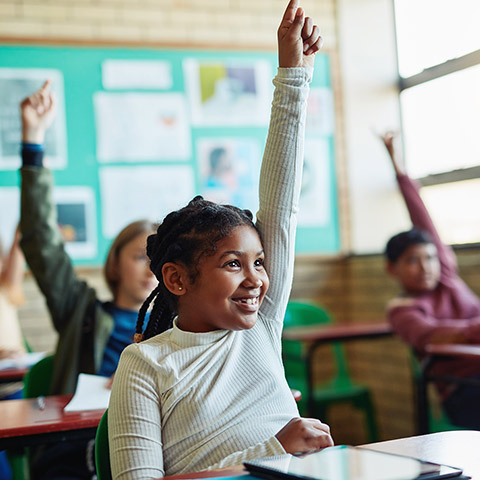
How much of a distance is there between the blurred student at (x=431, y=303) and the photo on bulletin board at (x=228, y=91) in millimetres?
1360

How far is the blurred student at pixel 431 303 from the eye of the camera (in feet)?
9.11

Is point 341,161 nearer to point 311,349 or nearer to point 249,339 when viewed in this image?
point 311,349

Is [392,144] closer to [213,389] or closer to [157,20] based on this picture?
[157,20]

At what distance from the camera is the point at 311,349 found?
11.4ft

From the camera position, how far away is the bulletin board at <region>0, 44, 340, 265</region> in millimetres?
3967

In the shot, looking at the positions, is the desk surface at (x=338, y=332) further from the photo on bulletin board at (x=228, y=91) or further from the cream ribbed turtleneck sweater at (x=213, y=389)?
the cream ribbed turtleneck sweater at (x=213, y=389)

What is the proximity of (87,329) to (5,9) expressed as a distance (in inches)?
92.7

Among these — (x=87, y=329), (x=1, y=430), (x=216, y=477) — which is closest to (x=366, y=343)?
(x=87, y=329)

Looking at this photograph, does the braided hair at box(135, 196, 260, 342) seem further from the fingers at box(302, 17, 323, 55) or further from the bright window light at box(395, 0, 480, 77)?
the bright window light at box(395, 0, 480, 77)

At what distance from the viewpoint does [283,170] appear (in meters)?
1.41

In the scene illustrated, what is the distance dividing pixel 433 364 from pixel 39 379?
1475 millimetres

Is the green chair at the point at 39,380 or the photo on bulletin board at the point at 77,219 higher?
the photo on bulletin board at the point at 77,219

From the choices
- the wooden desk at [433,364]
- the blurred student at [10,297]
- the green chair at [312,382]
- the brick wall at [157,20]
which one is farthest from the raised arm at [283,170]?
the brick wall at [157,20]

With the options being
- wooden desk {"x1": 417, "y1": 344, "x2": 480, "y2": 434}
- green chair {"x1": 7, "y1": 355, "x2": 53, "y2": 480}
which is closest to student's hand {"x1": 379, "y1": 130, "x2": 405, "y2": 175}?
wooden desk {"x1": 417, "y1": 344, "x2": 480, "y2": 434}
